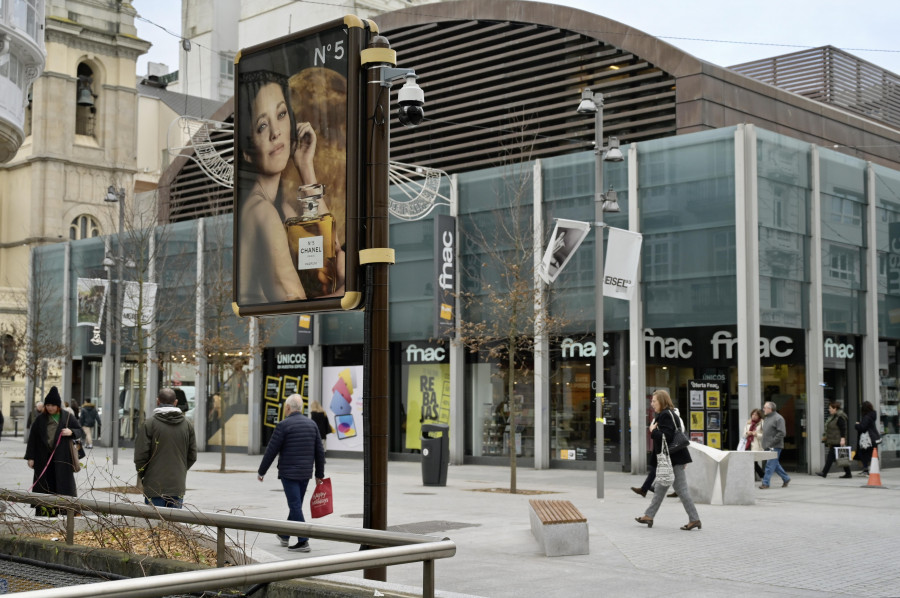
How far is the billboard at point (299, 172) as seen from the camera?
8.06 meters

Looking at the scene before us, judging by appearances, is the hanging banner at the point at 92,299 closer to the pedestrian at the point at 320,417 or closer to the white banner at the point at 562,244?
the pedestrian at the point at 320,417

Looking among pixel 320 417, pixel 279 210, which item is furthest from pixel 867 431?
pixel 279 210

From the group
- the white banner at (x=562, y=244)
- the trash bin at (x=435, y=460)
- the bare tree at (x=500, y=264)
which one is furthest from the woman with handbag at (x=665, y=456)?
the bare tree at (x=500, y=264)

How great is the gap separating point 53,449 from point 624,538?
24.3 feet

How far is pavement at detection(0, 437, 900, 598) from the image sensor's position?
10539 mm

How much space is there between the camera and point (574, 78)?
30250 millimetres

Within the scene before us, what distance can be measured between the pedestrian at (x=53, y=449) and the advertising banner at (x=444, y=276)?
14657mm

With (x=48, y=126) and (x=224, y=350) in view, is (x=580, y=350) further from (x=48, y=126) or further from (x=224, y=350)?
(x=48, y=126)

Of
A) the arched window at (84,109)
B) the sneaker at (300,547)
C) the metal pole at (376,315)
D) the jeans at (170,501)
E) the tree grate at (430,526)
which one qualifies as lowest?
the tree grate at (430,526)

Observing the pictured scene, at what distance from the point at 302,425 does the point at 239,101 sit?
5351 millimetres

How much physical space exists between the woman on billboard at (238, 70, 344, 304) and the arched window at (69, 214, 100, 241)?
215 feet

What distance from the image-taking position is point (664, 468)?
14.9m

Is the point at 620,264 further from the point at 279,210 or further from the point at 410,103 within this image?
the point at 279,210

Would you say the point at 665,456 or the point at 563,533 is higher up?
the point at 665,456
